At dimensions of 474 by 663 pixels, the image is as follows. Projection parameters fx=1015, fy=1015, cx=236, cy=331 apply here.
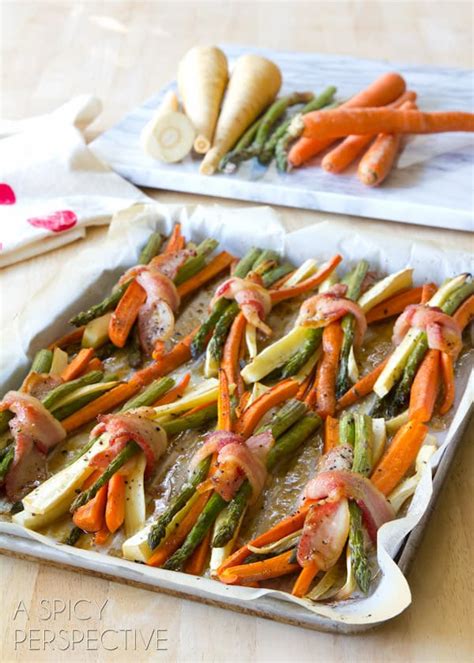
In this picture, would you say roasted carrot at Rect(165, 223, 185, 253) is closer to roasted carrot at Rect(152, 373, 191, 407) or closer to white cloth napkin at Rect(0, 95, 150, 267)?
white cloth napkin at Rect(0, 95, 150, 267)

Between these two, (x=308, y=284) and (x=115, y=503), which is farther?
(x=308, y=284)

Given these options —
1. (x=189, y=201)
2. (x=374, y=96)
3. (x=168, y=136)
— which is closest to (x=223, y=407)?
(x=189, y=201)

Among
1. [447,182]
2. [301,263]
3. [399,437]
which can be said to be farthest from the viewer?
[447,182]

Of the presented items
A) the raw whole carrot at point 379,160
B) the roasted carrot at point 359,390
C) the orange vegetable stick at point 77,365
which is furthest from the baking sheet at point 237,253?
the raw whole carrot at point 379,160

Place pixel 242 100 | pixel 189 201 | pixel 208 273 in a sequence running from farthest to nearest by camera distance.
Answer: pixel 242 100 → pixel 189 201 → pixel 208 273

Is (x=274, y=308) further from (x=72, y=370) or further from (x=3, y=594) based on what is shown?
(x=3, y=594)

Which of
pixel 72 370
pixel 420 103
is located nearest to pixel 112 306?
pixel 72 370

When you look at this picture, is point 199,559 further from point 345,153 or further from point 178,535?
point 345,153

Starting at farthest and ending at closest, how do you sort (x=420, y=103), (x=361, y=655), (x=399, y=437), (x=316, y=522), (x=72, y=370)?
1. (x=420, y=103)
2. (x=72, y=370)
3. (x=399, y=437)
4. (x=316, y=522)
5. (x=361, y=655)
